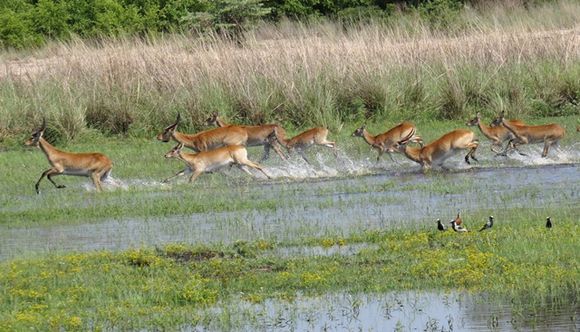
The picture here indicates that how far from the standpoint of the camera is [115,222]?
Result: 1481 cm

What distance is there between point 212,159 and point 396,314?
8.80 m

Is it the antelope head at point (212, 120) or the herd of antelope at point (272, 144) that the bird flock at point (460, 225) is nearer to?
the herd of antelope at point (272, 144)

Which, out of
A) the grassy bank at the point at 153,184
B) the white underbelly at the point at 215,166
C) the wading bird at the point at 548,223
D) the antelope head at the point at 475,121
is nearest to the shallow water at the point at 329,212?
the grassy bank at the point at 153,184

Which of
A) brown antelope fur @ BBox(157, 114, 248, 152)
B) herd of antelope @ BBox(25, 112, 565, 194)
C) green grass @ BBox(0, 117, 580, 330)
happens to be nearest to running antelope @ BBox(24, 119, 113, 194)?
herd of antelope @ BBox(25, 112, 565, 194)

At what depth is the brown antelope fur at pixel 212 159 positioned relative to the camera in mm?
18297

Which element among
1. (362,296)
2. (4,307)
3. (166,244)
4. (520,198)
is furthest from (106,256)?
(520,198)

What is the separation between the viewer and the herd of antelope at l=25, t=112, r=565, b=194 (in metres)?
18.0

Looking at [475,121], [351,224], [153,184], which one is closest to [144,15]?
[475,121]

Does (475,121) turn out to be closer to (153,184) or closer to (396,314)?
(153,184)

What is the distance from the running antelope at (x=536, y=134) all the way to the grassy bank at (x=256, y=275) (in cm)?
661

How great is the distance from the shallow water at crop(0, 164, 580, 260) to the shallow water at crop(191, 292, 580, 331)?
2.76 m

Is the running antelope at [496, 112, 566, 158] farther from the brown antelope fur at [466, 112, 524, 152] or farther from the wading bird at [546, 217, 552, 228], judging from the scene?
the wading bird at [546, 217, 552, 228]

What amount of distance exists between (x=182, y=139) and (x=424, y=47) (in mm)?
7200

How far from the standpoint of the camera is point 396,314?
9875 millimetres
